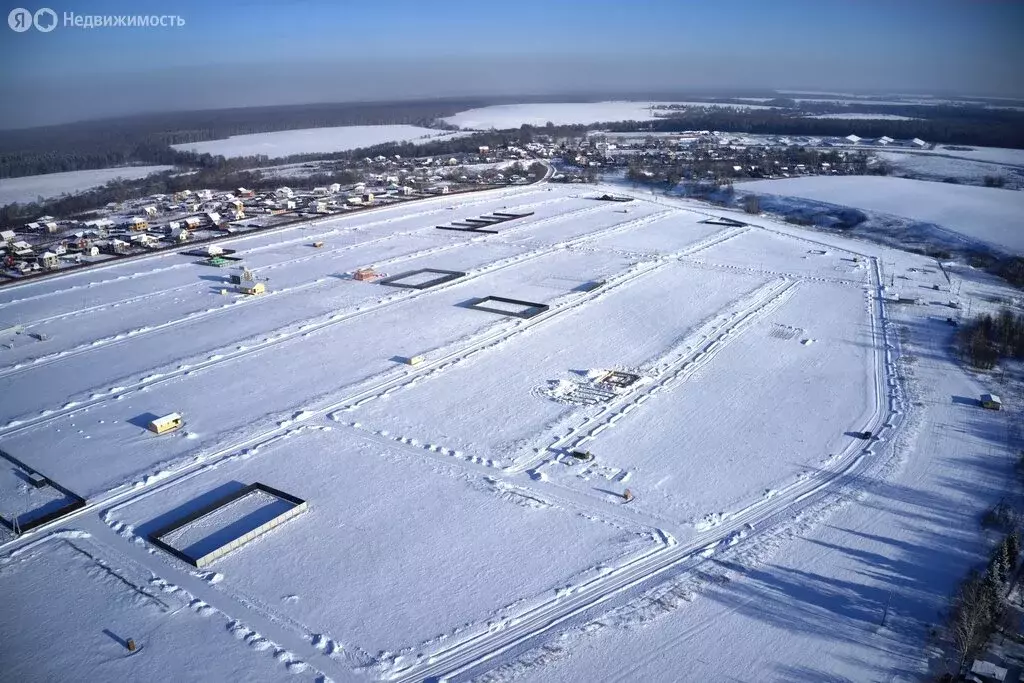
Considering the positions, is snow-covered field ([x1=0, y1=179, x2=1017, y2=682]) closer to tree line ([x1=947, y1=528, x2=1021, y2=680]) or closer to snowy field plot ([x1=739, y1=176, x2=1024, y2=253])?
tree line ([x1=947, y1=528, x2=1021, y2=680])

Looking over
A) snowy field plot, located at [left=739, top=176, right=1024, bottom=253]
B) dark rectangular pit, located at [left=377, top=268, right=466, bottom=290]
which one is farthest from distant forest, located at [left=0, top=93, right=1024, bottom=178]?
dark rectangular pit, located at [left=377, top=268, right=466, bottom=290]

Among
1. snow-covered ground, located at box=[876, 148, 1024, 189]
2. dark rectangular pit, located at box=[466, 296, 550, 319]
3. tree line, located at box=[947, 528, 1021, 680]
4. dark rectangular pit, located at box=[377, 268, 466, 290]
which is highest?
snow-covered ground, located at box=[876, 148, 1024, 189]

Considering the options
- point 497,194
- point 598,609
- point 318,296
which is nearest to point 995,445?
point 598,609

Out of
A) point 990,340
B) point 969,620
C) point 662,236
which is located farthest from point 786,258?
point 969,620

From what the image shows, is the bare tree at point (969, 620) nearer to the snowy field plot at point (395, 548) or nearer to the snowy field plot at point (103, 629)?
the snowy field plot at point (395, 548)

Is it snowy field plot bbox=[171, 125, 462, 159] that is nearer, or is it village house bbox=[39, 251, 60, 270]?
village house bbox=[39, 251, 60, 270]
